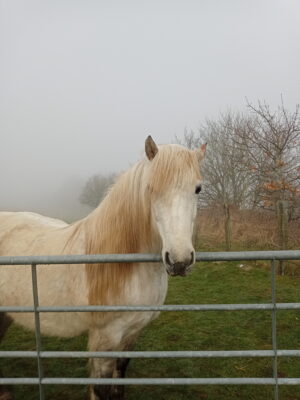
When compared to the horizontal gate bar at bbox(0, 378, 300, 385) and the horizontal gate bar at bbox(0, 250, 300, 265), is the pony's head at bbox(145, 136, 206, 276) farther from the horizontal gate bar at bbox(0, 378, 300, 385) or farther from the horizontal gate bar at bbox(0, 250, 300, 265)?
the horizontal gate bar at bbox(0, 378, 300, 385)

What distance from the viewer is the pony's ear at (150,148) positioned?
1.90 m

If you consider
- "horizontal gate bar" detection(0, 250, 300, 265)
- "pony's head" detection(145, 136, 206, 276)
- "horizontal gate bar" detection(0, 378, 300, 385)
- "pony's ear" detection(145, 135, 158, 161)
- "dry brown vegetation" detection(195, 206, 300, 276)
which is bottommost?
"dry brown vegetation" detection(195, 206, 300, 276)

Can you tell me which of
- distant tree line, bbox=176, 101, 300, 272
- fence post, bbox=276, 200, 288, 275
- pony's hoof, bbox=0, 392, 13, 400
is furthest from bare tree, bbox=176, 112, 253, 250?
pony's hoof, bbox=0, 392, 13, 400

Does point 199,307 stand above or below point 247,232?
above

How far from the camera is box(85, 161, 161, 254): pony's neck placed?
82.5 inches

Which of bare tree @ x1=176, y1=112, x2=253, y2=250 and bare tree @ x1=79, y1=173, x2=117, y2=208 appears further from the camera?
bare tree @ x1=79, y1=173, x2=117, y2=208

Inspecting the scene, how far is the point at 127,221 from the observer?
220 cm

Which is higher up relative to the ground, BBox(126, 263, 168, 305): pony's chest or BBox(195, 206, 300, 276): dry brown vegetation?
BBox(126, 263, 168, 305): pony's chest

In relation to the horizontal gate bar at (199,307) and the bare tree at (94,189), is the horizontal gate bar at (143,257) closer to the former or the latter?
the horizontal gate bar at (199,307)

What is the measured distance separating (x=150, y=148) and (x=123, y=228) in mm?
613

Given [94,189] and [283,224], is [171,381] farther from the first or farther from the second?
[94,189]

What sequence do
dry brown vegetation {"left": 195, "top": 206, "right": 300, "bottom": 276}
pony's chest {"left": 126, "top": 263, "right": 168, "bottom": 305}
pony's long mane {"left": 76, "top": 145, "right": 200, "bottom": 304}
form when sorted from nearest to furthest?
pony's long mane {"left": 76, "top": 145, "right": 200, "bottom": 304}
pony's chest {"left": 126, "top": 263, "right": 168, "bottom": 305}
dry brown vegetation {"left": 195, "top": 206, "right": 300, "bottom": 276}

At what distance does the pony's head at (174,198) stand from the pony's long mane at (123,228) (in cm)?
2

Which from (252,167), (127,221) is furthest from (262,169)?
(127,221)
